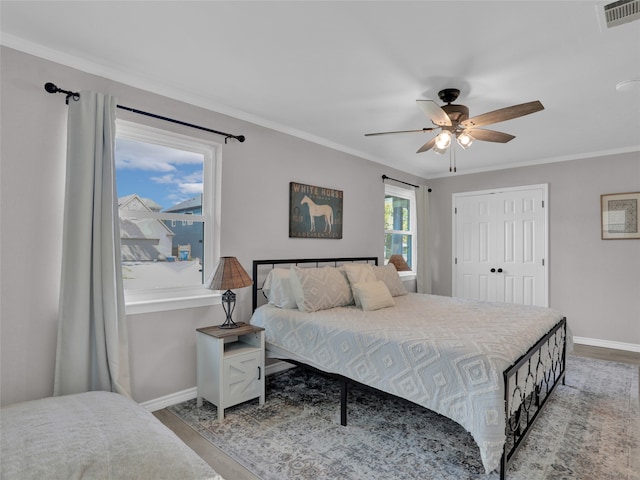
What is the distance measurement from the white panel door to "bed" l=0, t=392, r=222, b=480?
485 centimetres

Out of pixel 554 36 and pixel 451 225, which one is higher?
pixel 554 36

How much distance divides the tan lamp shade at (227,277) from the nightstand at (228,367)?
35 centimetres

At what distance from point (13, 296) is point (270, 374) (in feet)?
7.02

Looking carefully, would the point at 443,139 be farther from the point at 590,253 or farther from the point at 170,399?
the point at 590,253

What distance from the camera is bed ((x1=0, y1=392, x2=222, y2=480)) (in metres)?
1.34

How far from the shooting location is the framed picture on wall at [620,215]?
426 cm

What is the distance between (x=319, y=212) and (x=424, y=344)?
2217 millimetres

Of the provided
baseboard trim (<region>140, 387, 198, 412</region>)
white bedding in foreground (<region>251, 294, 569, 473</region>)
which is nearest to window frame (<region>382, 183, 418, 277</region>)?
white bedding in foreground (<region>251, 294, 569, 473</region>)

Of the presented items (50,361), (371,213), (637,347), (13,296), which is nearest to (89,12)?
(13,296)

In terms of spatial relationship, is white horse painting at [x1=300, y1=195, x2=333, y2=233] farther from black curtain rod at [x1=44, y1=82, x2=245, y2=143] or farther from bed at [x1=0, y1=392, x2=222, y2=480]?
bed at [x1=0, y1=392, x2=222, y2=480]

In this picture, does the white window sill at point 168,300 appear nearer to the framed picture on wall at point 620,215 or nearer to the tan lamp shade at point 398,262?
the tan lamp shade at point 398,262

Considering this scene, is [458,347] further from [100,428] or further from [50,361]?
[50,361]

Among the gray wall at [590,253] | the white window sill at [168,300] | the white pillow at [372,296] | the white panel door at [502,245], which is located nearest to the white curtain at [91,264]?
the white window sill at [168,300]

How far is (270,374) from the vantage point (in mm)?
3471
